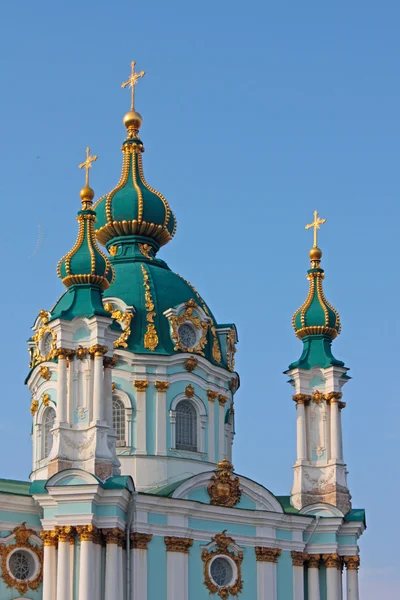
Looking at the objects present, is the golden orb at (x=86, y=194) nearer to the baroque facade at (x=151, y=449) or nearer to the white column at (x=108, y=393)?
the baroque facade at (x=151, y=449)

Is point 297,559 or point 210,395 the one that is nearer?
point 297,559

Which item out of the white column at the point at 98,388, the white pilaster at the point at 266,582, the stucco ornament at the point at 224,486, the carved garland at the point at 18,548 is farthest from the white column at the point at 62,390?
the white pilaster at the point at 266,582

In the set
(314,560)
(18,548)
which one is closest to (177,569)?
(18,548)

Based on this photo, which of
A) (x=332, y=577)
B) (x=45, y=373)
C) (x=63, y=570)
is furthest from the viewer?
(x=332, y=577)

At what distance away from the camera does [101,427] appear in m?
31.4

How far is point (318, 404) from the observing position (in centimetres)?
3622

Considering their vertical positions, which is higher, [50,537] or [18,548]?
[50,537]

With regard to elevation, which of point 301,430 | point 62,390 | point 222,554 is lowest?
point 222,554

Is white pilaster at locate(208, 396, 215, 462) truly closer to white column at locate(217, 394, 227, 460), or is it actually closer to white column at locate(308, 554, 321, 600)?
white column at locate(217, 394, 227, 460)

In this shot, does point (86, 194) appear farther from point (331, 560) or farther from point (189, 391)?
point (331, 560)

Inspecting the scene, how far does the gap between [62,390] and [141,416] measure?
10.2 ft

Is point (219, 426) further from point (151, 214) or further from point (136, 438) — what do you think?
point (151, 214)

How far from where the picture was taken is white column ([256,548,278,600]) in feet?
110

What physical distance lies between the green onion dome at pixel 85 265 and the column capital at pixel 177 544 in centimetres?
538
